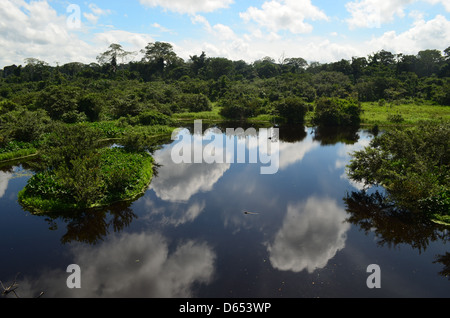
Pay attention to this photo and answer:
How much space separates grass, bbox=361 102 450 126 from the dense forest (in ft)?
4.00

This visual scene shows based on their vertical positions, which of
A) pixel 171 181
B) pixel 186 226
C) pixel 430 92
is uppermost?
pixel 430 92

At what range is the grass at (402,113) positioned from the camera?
48.5 metres

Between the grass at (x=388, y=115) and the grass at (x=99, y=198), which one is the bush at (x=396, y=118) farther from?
the grass at (x=99, y=198)

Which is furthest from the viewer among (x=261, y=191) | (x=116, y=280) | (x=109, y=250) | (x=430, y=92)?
(x=430, y=92)

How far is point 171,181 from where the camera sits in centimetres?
2152

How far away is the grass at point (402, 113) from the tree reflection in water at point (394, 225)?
1426 inches

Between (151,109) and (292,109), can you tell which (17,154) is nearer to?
(151,109)

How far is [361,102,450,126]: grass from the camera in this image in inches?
1908

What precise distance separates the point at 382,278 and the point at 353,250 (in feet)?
6.37

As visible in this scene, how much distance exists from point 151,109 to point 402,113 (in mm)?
47012

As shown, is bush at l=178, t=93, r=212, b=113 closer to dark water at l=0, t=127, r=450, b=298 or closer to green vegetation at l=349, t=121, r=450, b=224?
dark water at l=0, t=127, r=450, b=298

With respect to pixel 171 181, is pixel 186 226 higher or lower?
lower
